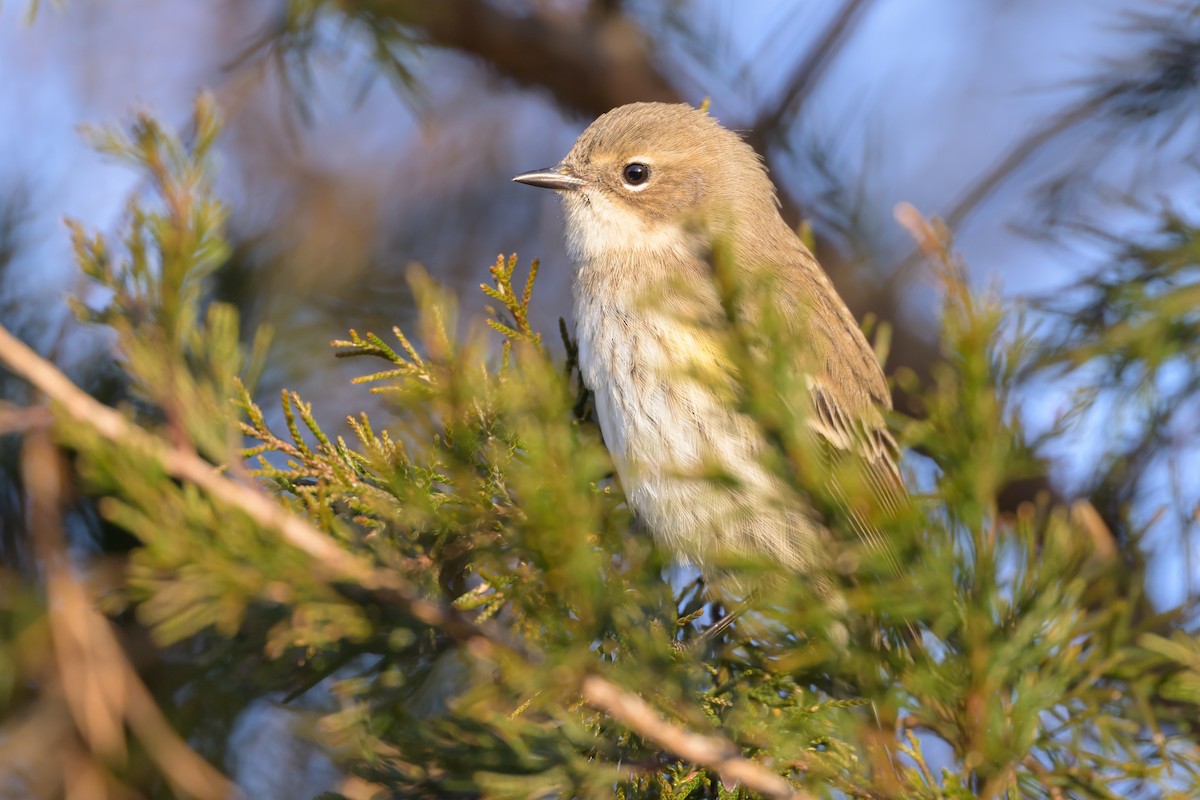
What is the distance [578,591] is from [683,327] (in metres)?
1.56

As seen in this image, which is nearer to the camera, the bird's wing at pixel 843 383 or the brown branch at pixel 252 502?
the brown branch at pixel 252 502

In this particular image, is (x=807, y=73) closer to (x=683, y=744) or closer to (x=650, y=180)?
(x=650, y=180)

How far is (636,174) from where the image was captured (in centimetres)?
404

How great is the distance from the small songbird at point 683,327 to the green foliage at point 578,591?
0.58 meters

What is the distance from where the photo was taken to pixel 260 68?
3.73 m

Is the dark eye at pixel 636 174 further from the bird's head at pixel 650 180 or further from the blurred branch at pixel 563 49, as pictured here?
the blurred branch at pixel 563 49

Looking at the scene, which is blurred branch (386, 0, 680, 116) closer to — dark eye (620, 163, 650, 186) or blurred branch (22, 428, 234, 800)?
dark eye (620, 163, 650, 186)

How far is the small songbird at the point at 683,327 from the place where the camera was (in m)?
3.07

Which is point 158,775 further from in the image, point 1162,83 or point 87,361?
point 1162,83

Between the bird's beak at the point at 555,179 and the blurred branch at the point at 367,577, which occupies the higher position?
the bird's beak at the point at 555,179

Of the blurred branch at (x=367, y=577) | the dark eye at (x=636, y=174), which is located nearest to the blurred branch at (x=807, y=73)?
the dark eye at (x=636, y=174)

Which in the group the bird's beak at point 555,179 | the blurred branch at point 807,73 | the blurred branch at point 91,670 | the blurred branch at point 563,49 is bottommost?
the blurred branch at point 91,670

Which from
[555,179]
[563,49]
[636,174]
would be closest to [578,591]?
[555,179]

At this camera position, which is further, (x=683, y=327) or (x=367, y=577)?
(x=683, y=327)
